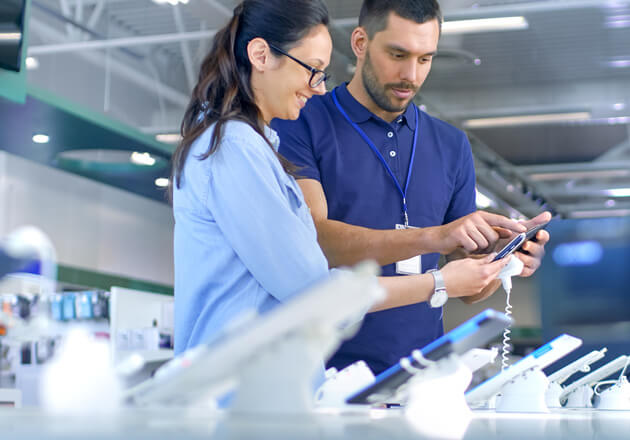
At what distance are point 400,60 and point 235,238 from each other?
44.9 inches

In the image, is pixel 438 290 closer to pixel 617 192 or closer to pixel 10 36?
pixel 10 36

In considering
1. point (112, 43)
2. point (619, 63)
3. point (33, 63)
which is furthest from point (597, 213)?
point (33, 63)

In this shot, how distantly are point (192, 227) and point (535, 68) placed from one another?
384 inches

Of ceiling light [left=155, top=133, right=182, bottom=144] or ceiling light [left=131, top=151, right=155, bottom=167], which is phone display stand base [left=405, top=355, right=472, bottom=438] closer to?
ceiling light [left=155, top=133, right=182, bottom=144]

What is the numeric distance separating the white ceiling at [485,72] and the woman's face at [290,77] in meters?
4.25

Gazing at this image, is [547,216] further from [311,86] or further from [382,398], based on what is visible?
[382,398]

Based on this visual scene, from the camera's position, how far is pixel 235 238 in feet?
3.78

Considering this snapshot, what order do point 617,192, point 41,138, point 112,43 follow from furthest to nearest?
1. point 617,192
2. point 112,43
3. point 41,138

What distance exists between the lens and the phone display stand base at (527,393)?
4.86 feet

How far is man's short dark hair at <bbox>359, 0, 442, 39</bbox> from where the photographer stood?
2137 millimetres

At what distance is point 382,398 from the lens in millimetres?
969

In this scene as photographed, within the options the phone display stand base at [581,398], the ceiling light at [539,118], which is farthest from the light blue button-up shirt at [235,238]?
the ceiling light at [539,118]

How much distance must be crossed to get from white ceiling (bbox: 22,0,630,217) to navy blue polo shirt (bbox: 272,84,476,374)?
12.2ft

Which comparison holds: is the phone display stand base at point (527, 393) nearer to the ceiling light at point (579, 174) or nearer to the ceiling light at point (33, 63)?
the ceiling light at point (33, 63)
